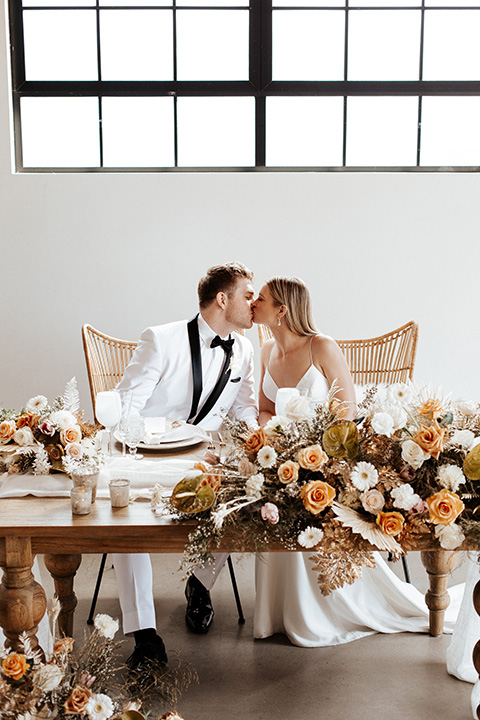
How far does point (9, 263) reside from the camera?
12.8ft

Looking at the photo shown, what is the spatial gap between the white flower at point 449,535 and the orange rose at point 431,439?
6.2 inches

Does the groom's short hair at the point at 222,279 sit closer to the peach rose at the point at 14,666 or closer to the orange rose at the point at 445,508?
the orange rose at the point at 445,508

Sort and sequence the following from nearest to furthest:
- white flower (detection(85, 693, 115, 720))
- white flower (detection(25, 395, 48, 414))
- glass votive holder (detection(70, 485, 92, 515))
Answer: white flower (detection(85, 693, 115, 720))
glass votive holder (detection(70, 485, 92, 515))
white flower (detection(25, 395, 48, 414))

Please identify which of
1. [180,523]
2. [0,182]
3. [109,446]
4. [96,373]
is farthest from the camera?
[0,182]

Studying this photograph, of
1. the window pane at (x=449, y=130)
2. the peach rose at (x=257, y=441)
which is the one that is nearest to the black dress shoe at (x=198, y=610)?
the peach rose at (x=257, y=441)

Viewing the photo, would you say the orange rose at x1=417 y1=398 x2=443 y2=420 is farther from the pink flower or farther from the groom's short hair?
the groom's short hair

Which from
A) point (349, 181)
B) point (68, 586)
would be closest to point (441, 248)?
point (349, 181)

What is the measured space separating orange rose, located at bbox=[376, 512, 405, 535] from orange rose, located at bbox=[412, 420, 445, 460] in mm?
166

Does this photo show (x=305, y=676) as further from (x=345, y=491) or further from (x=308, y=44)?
(x=308, y=44)

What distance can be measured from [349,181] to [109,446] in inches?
92.0

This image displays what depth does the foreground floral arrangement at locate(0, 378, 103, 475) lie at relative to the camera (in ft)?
6.29

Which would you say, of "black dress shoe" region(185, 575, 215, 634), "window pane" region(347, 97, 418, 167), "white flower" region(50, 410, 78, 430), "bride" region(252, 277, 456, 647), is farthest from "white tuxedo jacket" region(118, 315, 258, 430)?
"window pane" region(347, 97, 418, 167)

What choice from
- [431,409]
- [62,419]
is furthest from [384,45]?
[62,419]

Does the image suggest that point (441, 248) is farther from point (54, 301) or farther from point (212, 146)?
point (54, 301)
